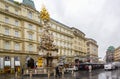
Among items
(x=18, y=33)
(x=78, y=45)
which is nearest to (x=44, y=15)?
(x=18, y=33)

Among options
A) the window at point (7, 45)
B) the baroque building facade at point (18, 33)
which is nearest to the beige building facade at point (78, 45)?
the baroque building facade at point (18, 33)

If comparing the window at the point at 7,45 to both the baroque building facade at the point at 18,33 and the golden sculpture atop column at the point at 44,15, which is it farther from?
the golden sculpture atop column at the point at 44,15

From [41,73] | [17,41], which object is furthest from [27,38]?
[41,73]

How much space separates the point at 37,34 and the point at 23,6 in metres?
10.7

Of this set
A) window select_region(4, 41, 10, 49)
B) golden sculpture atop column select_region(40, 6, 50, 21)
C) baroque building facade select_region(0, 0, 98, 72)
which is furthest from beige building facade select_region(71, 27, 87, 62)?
golden sculpture atop column select_region(40, 6, 50, 21)

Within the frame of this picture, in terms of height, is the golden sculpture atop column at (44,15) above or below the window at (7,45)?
above

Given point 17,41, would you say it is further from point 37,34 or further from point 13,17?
point 37,34

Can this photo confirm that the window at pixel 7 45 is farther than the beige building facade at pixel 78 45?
No

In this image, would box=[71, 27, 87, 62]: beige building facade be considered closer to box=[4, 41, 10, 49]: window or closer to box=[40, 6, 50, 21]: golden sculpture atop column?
box=[4, 41, 10, 49]: window

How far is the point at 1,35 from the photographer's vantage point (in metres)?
52.0

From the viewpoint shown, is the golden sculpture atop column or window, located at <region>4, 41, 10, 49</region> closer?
the golden sculpture atop column

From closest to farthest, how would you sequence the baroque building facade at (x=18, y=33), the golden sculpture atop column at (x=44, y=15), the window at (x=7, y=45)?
the golden sculpture atop column at (x=44, y=15) < the baroque building facade at (x=18, y=33) < the window at (x=7, y=45)

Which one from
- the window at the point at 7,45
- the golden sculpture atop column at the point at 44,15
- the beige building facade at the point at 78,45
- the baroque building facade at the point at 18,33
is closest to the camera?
the golden sculpture atop column at the point at 44,15

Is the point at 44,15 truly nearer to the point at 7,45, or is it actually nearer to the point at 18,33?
the point at 7,45
